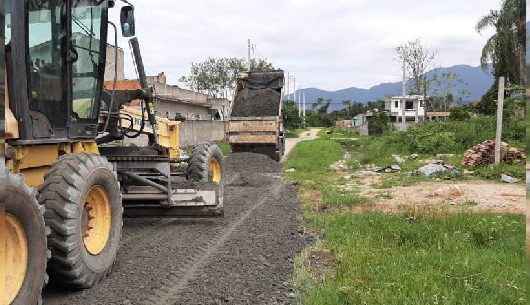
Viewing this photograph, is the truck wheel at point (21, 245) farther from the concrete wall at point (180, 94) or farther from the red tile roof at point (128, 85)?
the concrete wall at point (180, 94)

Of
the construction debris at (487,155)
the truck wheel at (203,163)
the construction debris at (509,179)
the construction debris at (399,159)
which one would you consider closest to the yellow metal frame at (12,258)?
the truck wheel at (203,163)

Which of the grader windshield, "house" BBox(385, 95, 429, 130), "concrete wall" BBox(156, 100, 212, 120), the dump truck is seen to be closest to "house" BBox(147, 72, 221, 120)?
"concrete wall" BBox(156, 100, 212, 120)

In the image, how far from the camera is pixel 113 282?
551cm

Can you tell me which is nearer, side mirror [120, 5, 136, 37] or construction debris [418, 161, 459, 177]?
side mirror [120, 5, 136, 37]

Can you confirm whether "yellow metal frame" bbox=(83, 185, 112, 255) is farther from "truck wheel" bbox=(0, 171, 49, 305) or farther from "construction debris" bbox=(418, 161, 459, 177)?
"construction debris" bbox=(418, 161, 459, 177)

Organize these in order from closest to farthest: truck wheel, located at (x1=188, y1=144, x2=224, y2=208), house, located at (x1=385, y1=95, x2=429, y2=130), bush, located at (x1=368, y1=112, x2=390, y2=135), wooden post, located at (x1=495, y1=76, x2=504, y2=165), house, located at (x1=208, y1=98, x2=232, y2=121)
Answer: truck wheel, located at (x1=188, y1=144, x2=224, y2=208) < wooden post, located at (x1=495, y1=76, x2=504, y2=165) < bush, located at (x1=368, y1=112, x2=390, y2=135) < house, located at (x1=208, y1=98, x2=232, y2=121) < house, located at (x1=385, y1=95, x2=429, y2=130)

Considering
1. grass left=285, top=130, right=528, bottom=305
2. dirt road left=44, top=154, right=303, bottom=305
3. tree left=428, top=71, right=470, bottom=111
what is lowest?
dirt road left=44, top=154, right=303, bottom=305

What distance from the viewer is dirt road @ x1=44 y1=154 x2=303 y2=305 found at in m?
5.04

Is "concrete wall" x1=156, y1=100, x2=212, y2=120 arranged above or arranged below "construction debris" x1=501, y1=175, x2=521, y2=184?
above

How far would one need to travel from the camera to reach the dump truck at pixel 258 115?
2036cm

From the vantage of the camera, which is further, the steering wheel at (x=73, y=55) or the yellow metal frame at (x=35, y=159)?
the steering wheel at (x=73, y=55)

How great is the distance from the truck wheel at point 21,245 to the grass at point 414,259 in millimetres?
2102

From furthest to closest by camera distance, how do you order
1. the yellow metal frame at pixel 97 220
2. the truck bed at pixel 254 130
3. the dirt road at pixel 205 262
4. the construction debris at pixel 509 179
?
the truck bed at pixel 254 130, the construction debris at pixel 509 179, the yellow metal frame at pixel 97 220, the dirt road at pixel 205 262

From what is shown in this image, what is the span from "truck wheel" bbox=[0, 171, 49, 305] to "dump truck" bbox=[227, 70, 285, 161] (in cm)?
1613
